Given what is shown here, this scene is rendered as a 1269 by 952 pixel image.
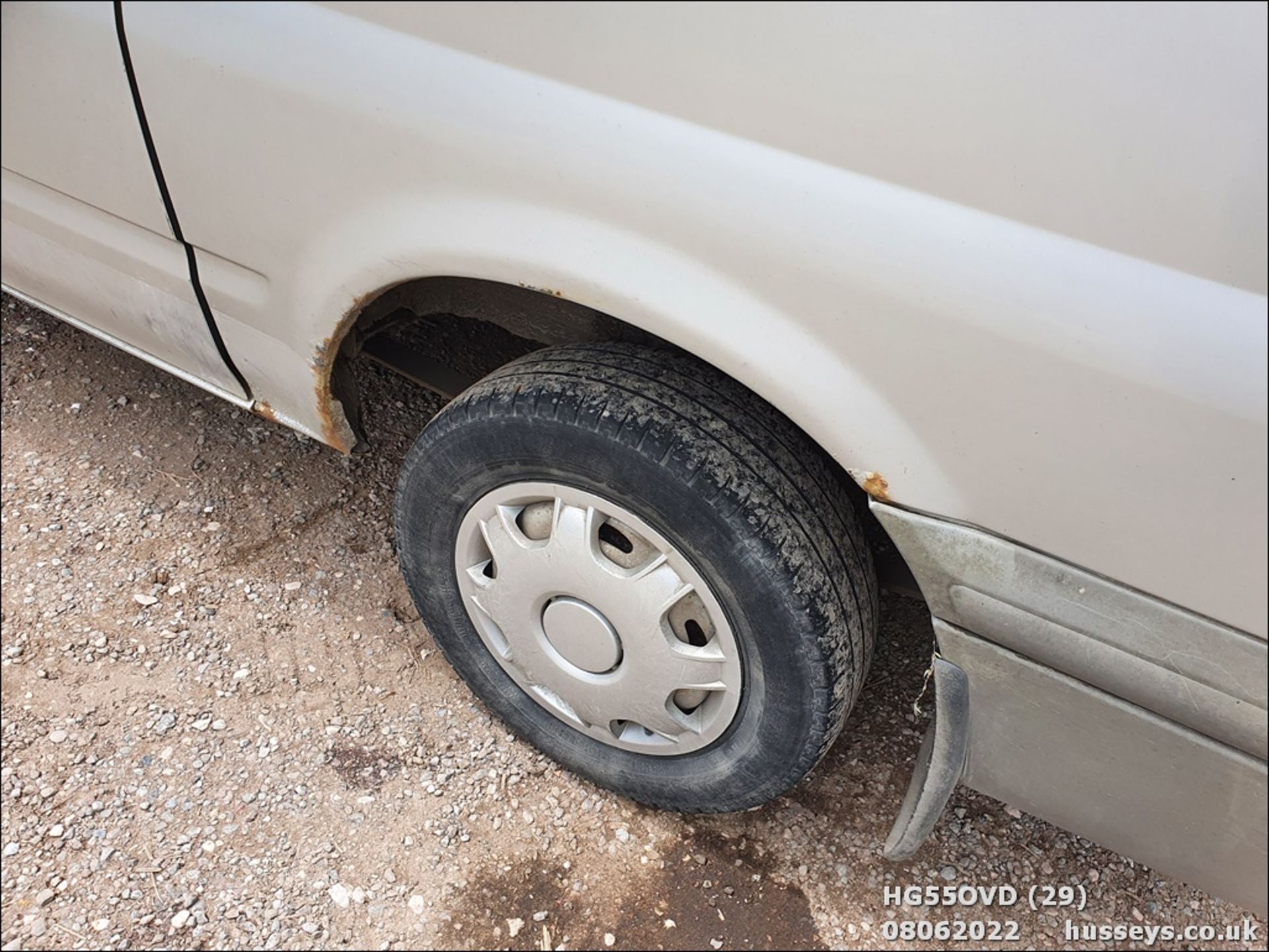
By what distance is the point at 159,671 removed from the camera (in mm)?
2193

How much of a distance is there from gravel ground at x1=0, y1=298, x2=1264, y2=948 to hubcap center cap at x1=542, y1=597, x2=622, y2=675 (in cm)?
41

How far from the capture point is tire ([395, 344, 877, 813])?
1.53 m

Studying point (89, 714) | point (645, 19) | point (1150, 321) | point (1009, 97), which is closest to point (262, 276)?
point (645, 19)

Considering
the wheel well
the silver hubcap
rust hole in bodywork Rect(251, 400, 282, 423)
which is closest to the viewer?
the silver hubcap

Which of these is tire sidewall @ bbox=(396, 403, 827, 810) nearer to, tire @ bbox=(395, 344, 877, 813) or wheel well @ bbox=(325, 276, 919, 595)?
tire @ bbox=(395, 344, 877, 813)

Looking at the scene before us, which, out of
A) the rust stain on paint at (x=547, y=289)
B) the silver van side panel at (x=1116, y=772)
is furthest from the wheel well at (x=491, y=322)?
the silver van side panel at (x=1116, y=772)

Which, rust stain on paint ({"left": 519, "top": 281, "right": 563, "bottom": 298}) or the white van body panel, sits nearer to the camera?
the white van body panel

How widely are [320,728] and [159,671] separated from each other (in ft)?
1.28

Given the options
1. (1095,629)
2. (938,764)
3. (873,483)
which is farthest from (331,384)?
(1095,629)

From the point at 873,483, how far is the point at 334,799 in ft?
4.21

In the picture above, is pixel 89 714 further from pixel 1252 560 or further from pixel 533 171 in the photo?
pixel 1252 560

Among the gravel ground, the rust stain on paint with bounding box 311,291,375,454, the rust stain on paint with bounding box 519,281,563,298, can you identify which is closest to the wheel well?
the rust stain on paint with bounding box 311,291,375,454

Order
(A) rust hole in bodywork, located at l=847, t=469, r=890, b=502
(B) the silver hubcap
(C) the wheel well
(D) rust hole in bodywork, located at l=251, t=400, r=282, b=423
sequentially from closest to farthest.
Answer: (A) rust hole in bodywork, located at l=847, t=469, r=890, b=502 → (B) the silver hubcap → (C) the wheel well → (D) rust hole in bodywork, located at l=251, t=400, r=282, b=423

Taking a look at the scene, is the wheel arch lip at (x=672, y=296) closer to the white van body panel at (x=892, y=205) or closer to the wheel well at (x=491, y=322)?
the white van body panel at (x=892, y=205)
